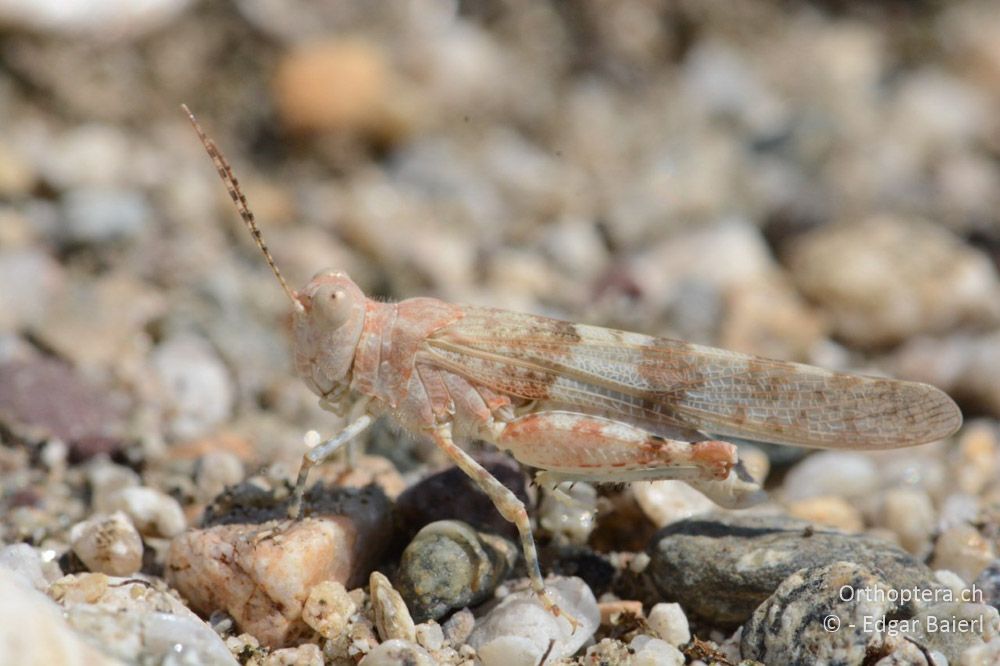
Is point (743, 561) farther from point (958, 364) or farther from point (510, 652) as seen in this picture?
point (958, 364)

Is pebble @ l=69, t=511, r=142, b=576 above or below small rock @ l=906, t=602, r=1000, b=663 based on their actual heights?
below

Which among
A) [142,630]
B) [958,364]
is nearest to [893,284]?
[958,364]

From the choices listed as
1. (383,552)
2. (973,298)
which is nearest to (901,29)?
(973,298)

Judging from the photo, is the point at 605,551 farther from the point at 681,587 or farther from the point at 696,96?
the point at 696,96

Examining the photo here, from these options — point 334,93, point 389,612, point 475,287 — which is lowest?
point 475,287

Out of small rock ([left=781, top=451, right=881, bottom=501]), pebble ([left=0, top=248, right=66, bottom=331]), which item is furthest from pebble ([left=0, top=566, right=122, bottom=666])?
pebble ([left=0, top=248, right=66, bottom=331])

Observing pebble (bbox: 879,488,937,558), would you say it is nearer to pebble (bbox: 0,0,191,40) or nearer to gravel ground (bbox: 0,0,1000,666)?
gravel ground (bbox: 0,0,1000,666)
